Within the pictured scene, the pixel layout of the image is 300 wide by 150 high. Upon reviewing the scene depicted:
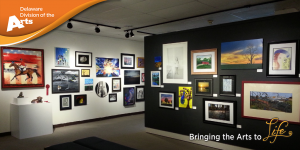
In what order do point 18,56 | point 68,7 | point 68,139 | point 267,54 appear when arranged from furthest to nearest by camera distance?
point 18,56 → point 68,139 → point 267,54 → point 68,7

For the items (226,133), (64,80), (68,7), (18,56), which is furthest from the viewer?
(64,80)

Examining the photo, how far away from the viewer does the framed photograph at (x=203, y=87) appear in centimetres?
527

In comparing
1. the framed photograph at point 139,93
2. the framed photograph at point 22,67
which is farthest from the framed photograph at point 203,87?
the framed photograph at point 22,67

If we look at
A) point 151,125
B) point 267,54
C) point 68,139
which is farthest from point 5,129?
point 267,54

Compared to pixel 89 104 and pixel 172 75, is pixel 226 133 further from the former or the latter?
pixel 89 104

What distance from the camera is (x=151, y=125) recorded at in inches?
258

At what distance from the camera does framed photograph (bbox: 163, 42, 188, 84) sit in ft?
19.0

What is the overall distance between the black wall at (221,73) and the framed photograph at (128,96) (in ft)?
9.35

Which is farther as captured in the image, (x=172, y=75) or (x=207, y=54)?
(x=172, y=75)

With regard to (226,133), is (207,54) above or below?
above

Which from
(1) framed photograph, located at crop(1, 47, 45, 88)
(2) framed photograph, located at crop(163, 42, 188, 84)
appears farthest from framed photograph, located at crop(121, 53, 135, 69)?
(2) framed photograph, located at crop(163, 42, 188, 84)

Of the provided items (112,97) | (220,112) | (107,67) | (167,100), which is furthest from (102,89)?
(220,112)

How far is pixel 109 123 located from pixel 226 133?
4343mm

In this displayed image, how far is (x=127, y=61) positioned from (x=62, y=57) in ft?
9.19
